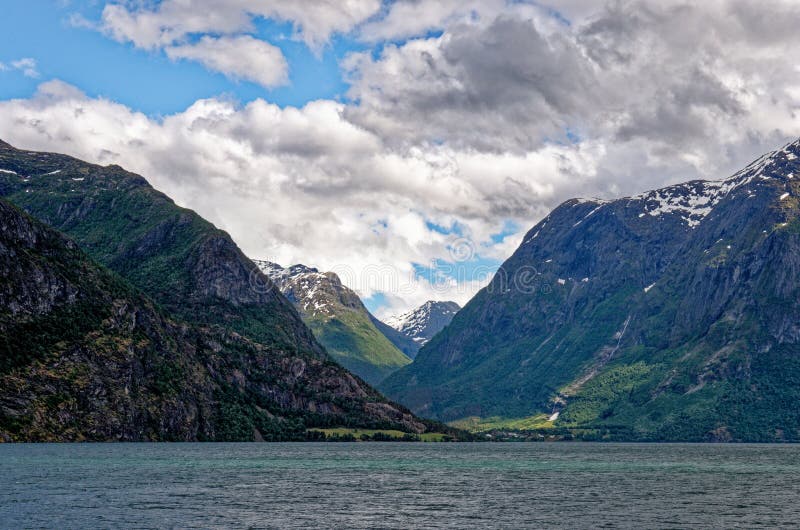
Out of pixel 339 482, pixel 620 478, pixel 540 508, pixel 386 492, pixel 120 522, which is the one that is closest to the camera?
pixel 120 522

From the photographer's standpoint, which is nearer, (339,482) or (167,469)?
(339,482)

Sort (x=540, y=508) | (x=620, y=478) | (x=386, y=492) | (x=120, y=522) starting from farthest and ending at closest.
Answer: (x=620, y=478)
(x=386, y=492)
(x=540, y=508)
(x=120, y=522)

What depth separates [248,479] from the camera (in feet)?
541

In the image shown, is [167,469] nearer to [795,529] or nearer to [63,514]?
[63,514]

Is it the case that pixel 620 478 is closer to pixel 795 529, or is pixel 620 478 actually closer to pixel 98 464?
pixel 795 529

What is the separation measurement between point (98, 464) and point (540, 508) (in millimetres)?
118458

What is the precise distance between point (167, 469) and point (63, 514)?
84.7 m

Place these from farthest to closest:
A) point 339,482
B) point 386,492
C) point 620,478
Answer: point 620,478, point 339,482, point 386,492

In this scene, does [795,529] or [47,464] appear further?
[47,464]

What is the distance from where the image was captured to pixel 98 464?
7633 inches

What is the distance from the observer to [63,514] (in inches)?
4075

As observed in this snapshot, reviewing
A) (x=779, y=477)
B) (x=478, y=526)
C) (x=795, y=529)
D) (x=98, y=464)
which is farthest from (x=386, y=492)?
(x=779, y=477)

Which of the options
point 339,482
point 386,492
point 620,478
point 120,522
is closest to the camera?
point 120,522

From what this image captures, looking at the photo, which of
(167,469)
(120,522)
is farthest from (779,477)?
(120,522)
